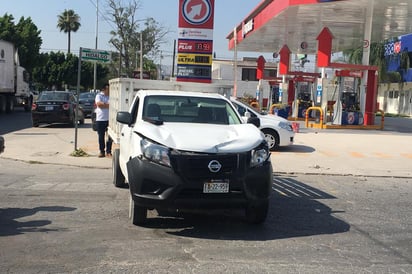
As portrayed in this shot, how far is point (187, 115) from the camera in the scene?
7273mm

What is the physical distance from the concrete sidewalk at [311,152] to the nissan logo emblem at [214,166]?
5834 mm

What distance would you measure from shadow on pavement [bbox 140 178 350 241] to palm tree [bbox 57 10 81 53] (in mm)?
79400

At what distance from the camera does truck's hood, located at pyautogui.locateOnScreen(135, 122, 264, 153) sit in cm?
589

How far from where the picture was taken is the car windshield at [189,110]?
7203 millimetres

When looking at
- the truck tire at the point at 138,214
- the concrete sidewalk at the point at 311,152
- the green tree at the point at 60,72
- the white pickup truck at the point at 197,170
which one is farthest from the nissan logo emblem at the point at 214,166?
the green tree at the point at 60,72

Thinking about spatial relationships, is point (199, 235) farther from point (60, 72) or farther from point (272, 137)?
point (60, 72)

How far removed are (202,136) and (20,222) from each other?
2.60 metres

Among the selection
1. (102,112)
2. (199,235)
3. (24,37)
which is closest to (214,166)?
(199,235)

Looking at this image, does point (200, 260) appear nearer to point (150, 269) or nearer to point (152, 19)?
point (150, 269)

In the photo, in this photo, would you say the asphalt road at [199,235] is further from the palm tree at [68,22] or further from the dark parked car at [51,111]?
the palm tree at [68,22]

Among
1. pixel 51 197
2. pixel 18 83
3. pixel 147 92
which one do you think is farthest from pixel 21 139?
pixel 18 83

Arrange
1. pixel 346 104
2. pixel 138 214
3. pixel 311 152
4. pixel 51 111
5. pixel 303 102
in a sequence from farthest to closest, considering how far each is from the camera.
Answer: pixel 303 102 < pixel 346 104 < pixel 51 111 < pixel 311 152 < pixel 138 214

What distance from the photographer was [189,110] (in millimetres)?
7328

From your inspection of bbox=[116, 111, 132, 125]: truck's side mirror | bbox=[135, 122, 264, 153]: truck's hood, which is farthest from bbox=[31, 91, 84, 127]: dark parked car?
bbox=[135, 122, 264, 153]: truck's hood
